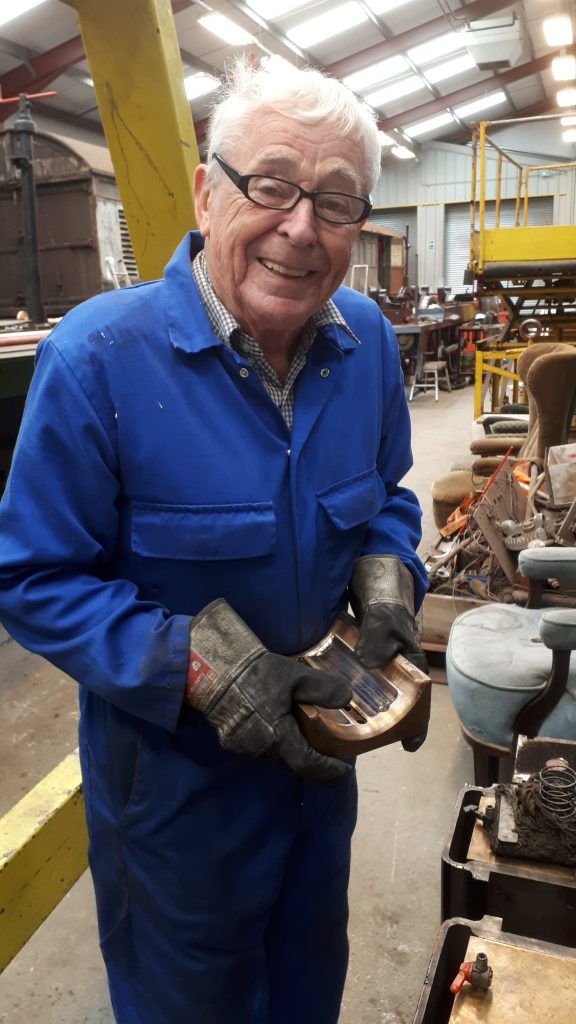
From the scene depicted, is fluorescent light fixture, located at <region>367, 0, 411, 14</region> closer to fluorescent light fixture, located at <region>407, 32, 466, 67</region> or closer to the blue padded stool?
fluorescent light fixture, located at <region>407, 32, 466, 67</region>

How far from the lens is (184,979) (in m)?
1.28

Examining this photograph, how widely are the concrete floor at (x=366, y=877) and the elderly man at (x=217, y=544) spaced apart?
649 millimetres

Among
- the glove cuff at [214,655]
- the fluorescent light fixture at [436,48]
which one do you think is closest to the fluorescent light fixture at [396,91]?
the fluorescent light fixture at [436,48]

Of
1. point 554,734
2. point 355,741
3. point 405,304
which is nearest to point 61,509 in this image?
point 355,741

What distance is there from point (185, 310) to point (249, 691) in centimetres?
57

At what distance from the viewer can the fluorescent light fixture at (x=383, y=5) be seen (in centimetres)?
1162

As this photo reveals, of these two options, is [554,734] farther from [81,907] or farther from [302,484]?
[81,907]

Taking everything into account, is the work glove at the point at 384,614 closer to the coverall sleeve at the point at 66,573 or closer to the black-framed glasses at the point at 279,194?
the coverall sleeve at the point at 66,573

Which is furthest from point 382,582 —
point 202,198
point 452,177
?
point 452,177

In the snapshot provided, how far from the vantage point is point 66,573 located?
1.11 meters

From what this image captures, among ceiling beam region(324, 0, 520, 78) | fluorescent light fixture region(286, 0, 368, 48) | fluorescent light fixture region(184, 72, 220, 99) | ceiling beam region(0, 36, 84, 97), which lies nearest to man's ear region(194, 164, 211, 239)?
ceiling beam region(0, 36, 84, 97)

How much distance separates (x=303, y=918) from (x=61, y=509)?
89 centimetres

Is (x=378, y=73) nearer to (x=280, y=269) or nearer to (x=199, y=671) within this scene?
(x=280, y=269)

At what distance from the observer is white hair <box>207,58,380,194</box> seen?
3.65ft
